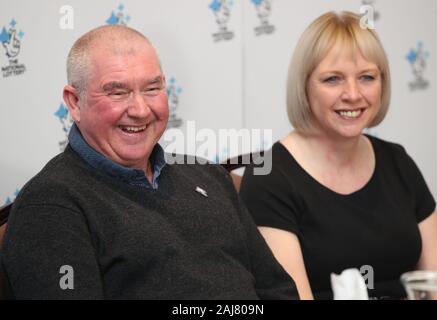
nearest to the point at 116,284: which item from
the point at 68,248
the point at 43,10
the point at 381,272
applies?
the point at 68,248

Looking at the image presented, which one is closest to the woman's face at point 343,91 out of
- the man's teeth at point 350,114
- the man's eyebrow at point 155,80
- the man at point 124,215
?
the man's teeth at point 350,114

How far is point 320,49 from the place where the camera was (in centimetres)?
194

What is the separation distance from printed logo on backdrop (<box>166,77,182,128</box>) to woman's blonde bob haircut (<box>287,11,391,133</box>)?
696 mm

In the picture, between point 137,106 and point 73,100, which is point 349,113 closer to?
point 137,106

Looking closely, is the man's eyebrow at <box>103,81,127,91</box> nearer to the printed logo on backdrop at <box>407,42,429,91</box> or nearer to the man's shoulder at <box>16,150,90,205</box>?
the man's shoulder at <box>16,150,90,205</box>

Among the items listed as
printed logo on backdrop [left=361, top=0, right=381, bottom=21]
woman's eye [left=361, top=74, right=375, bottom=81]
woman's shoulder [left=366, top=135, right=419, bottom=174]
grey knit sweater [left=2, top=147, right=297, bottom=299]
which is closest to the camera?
grey knit sweater [left=2, top=147, right=297, bottom=299]

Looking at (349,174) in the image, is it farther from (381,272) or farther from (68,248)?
(68,248)

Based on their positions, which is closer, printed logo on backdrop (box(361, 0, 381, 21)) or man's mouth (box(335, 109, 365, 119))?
man's mouth (box(335, 109, 365, 119))

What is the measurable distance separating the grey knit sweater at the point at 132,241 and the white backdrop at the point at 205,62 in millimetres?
727

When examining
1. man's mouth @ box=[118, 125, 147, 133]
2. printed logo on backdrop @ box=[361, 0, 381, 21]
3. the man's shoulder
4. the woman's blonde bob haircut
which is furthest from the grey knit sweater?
printed logo on backdrop @ box=[361, 0, 381, 21]

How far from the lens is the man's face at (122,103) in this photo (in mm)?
1515

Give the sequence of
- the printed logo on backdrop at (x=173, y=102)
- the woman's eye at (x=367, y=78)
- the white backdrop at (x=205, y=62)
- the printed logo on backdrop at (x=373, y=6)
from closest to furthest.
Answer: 1. the woman's eye at (x=367, y=78)
2. the white backdrop at (x=205, y=62)
3. the printed logo on backdrop at (x=173, y=102)
4. the printed logo on backdrop at (x=373, y=6)

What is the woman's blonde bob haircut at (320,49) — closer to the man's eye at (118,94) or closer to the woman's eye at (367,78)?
the woman's eye at (367,78)

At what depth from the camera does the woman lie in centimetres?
188
